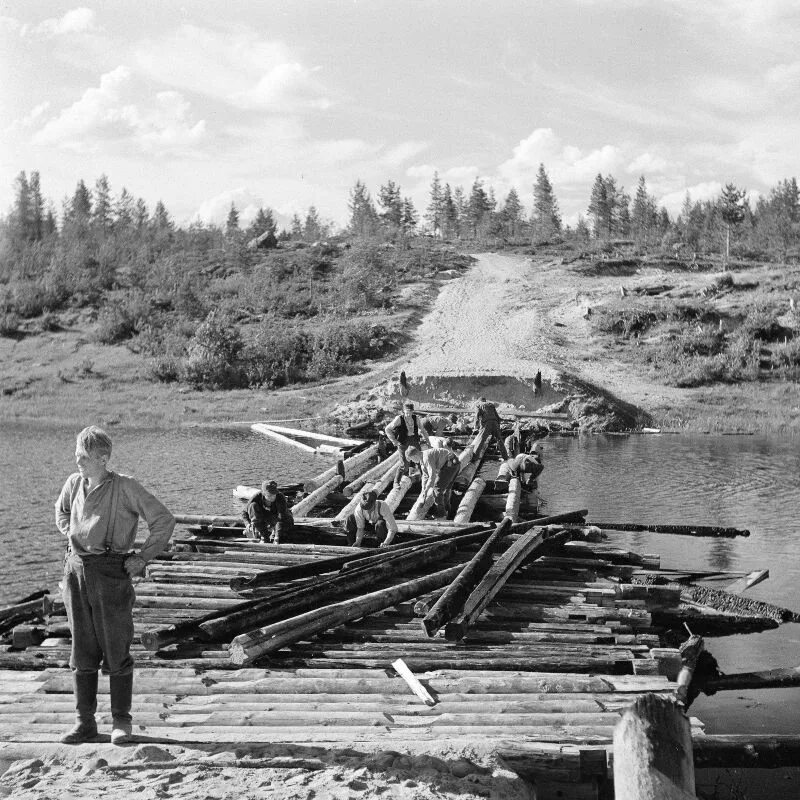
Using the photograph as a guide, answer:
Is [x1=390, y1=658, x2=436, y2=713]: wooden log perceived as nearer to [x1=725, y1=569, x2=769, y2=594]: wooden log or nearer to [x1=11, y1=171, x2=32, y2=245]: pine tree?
[x1=725, y1=569, x2=769, y2=594]: wooden log

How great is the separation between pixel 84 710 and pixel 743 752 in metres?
4.28

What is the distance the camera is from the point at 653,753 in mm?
4797

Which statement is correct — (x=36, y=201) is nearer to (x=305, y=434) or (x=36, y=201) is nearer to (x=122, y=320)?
(x=122, y=320)

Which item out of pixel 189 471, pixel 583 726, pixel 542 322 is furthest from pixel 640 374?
pixel 583 726

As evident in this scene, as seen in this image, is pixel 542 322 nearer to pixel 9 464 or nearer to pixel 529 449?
pixel 529 449

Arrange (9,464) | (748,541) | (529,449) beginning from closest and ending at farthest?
1. (748,541)
2. (529,449)
3. (9,464)

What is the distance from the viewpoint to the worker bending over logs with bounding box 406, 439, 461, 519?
1507 centimetres

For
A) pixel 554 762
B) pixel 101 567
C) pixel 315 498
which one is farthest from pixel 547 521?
pixel 101 567

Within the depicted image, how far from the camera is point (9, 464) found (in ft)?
85.0

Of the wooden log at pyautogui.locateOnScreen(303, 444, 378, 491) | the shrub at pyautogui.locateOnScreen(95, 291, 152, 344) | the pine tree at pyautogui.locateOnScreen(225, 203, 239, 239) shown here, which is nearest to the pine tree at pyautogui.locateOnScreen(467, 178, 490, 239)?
the pine tree at pyautogui.locateOnScreen(225, 203, 239, 239)

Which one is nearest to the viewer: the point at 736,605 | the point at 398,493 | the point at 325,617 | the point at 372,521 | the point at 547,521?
the point at 325,617

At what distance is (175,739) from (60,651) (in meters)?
2.59

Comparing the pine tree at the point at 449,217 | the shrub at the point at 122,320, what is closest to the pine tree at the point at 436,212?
the pine tree at the point at 449,217

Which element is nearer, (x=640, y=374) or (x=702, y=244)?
(x=640, y=374)
